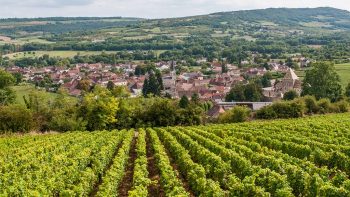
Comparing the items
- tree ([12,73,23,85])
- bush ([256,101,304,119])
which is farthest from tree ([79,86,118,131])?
tree ([12,73,23,85])

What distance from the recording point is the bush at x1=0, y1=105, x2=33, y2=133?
59469mm

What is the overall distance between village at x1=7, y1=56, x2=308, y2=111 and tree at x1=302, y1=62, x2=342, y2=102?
1186cm

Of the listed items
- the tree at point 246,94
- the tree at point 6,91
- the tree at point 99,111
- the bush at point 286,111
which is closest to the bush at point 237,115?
the bush at point 286,111

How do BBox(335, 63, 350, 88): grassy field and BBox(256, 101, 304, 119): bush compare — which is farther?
BBox(335, 63, 350, 88): grassy field

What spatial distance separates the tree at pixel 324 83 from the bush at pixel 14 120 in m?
62.4

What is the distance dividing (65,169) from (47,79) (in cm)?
13207

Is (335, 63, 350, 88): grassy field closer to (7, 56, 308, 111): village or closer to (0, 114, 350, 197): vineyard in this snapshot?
(7, 56, 308, 111): village

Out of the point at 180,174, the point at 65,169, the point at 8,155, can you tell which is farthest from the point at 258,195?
the point at 8,155

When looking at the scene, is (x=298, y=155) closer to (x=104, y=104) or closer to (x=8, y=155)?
(x=8, y=155)

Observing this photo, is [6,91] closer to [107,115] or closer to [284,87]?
[107,115]

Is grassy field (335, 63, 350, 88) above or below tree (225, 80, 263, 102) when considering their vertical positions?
above

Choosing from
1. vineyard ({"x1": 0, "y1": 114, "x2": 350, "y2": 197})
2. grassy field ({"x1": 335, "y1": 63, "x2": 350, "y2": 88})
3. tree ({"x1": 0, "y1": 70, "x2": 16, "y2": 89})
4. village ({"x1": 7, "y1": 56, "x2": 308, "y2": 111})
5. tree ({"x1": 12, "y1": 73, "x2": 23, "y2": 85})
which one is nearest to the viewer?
vineyard ({"x1": 0, "y1": 114, "x2": 350, "y2": 197})

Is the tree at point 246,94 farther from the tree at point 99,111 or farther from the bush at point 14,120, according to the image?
the bush at point 14,120

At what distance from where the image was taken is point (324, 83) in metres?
96.4
